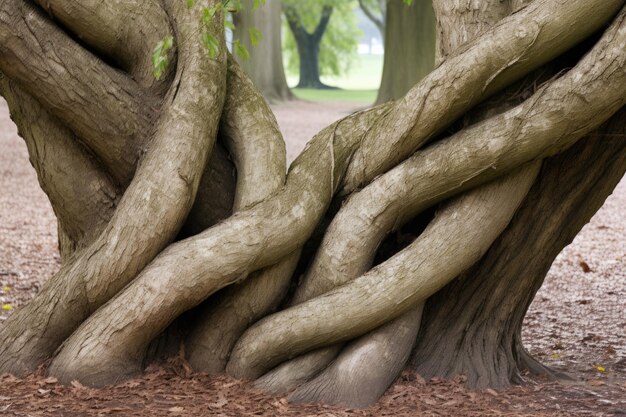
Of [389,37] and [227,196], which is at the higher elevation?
[389,37]

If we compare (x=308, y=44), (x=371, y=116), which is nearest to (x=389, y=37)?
(x=371, y=116)

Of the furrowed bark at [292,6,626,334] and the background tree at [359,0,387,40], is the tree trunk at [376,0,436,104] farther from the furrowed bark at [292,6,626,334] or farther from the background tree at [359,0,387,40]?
the background tree at [359,0,387,40]

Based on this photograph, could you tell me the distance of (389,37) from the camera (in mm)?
18828

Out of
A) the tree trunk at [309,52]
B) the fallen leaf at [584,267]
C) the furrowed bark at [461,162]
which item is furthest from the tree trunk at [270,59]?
the tree trunk at [309,52]

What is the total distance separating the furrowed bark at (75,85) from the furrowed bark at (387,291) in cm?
107

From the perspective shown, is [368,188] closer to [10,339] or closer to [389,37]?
[10,339]

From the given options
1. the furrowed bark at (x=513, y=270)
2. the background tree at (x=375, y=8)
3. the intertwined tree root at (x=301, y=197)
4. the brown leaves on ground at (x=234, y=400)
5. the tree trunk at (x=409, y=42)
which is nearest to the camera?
the brown leaves on ground at (x=234, y=400)

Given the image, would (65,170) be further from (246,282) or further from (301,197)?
(301,197)

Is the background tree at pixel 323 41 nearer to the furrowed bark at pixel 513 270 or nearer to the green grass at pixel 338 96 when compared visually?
the green grass at pixel 338 96

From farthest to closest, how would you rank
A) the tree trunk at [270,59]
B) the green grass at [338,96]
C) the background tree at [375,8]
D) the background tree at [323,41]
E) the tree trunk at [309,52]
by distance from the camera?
the tree trunk at [309,52]
the background tree at [323,41]
the background tree at [375,8]
the green grass at [338,96]
the tree trunk at [270,59]

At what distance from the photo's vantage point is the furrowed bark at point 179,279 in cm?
414

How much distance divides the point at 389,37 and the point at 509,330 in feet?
47.9

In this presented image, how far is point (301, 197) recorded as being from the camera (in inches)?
171

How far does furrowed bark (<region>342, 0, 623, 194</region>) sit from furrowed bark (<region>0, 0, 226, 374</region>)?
2.83 feet
